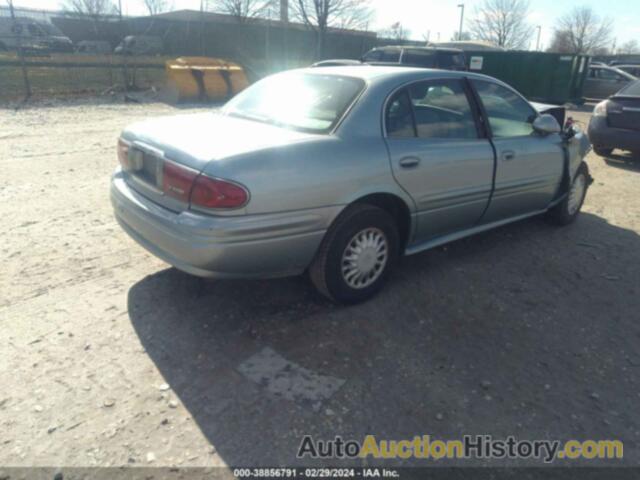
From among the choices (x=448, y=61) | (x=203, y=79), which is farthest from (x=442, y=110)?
(x=203, y=79)

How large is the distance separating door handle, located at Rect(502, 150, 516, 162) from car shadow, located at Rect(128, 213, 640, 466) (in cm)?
89

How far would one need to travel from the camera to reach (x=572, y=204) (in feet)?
17.2

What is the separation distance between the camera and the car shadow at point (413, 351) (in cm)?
245

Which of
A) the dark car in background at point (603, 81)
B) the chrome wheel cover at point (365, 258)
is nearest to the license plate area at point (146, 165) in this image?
the chrome wheel cover at point (365, 258)

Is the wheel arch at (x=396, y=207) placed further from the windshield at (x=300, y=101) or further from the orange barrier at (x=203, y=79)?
the orange barrier at (x=203, y=79)

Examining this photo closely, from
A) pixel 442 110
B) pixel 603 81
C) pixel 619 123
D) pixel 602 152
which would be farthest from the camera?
pixel 603 81

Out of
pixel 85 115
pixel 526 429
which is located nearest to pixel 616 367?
pixel 526 429

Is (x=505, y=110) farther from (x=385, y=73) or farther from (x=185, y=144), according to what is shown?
(x=185, y=144)

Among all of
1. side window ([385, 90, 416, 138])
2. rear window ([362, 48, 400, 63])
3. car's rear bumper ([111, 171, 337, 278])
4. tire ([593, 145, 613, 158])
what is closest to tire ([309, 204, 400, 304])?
car's rear bumper ([111, 171, 337, 278])

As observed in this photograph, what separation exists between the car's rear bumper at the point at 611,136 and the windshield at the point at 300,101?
661 cm

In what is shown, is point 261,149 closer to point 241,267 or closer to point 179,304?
point 241,267

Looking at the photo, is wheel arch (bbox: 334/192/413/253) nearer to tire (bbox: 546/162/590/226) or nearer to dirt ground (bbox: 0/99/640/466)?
dirt ground (bbox: 0/99/640/466)

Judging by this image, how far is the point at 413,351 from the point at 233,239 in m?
1.27

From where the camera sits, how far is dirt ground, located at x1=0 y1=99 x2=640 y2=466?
2.38 m
